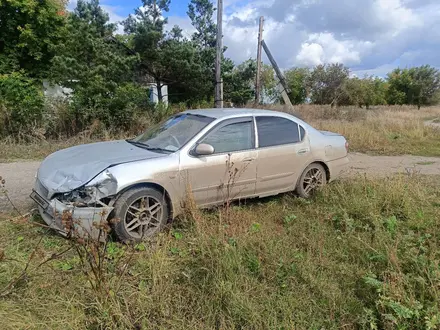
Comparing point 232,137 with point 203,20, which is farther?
point 203,20

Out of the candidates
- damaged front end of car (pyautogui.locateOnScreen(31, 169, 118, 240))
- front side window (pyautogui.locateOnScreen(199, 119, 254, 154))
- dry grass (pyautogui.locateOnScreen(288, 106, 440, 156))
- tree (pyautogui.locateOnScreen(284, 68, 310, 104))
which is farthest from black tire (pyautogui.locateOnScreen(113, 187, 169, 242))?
tree (pyautogui.locateOnScreen(284, 68, 310, 104))

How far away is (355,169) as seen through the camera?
7957 mm

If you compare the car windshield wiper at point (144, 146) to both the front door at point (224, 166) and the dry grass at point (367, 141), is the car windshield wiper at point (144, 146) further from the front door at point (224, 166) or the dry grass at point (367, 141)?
the dry grass at point (367, 141)

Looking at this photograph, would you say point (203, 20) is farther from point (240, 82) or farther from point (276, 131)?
point (276, 131)

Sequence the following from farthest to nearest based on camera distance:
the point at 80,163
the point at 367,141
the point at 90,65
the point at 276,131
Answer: the point at 367,141 < the point at 90,65 < the point at 276,131 < the point at 80,163

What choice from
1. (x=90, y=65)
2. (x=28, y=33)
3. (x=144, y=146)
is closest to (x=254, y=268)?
(x=144, y=146)

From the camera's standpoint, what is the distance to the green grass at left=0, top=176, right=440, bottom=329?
2508 millimetres

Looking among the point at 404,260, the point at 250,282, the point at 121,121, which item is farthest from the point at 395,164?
the point at 121,121

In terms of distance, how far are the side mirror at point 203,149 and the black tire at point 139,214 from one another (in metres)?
0.74

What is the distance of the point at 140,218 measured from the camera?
12.2ft

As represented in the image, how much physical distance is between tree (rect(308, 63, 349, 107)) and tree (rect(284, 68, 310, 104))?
1725 millimetres

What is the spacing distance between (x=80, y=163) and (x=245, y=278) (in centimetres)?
243

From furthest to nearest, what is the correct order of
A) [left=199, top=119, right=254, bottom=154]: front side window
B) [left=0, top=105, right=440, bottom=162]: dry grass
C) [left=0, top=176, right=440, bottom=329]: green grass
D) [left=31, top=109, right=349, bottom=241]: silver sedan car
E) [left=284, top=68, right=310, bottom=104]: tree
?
[left=284, top=68, right=310, bottom=104]: tree
[left=0, top=105, right=440, bottom=162]: dry grass
[left=199, top=119, right=254, bottom=154]: front side window
[left=31, top=109, right=349, bottom=241]: silver sedan car
[left=0, top=176, right=440, bottom=329]: green grass

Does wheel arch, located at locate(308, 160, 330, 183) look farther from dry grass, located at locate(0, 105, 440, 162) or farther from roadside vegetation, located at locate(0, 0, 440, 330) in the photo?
dry grass, located at locate(0, 105, 440, 162)
